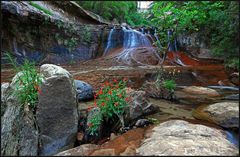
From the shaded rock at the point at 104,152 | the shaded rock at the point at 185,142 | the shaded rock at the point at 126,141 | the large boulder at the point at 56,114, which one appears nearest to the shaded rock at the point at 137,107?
the shaded rock at the point at 126,141

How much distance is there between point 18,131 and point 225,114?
3.52m

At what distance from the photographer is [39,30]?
11859 millimetres

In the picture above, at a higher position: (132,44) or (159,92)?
(132,44)

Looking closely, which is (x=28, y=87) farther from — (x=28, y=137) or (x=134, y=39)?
(x=134, y=39)

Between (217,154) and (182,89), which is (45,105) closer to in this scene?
(217,154)

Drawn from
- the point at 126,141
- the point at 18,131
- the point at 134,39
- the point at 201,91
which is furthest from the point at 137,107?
the point at 134,39

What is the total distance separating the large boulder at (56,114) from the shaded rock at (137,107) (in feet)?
3.16

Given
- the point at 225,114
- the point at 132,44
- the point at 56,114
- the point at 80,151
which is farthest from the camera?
the point at 132,44

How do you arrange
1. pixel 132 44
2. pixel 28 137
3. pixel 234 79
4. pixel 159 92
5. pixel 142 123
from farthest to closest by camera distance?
pixel 132 44 < pixel 234 79 < pixel 159 92 < pixel 142 123 < pixel 28 137

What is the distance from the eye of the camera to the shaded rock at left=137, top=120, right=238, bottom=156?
244 centimetres

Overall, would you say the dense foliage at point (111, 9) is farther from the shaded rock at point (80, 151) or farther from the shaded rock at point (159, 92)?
the shaded rock at point (80, 151)

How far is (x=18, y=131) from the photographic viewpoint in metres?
3.29

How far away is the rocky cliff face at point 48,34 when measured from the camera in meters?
10.9

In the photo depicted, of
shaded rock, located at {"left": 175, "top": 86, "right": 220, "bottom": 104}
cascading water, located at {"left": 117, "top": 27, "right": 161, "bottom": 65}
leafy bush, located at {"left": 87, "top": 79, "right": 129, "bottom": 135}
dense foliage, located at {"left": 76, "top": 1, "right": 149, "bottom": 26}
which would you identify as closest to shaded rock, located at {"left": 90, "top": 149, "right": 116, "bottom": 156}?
leafy bush, located at {"left": 87, "top": 79, "right": 129, "bottom": 135}
